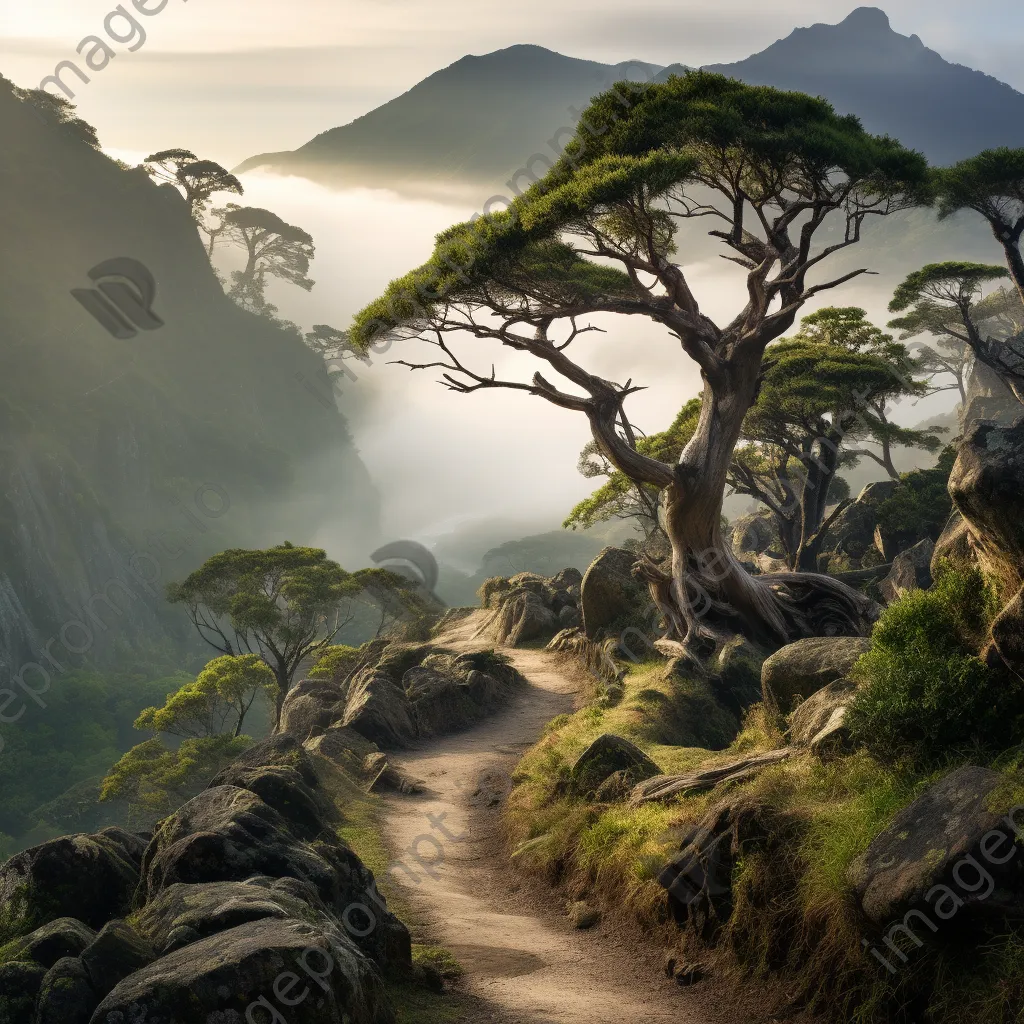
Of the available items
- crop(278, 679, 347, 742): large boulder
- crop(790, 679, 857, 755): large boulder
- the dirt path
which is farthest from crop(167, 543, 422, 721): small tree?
crop(790, 679, 857, 755): large boulder

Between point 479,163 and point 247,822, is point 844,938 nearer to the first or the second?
point 247,822

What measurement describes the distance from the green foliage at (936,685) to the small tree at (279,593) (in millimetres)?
27123

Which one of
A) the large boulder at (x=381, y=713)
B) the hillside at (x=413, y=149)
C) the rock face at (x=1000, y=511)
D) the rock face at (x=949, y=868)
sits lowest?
the large boulder at (x=381, y=713)

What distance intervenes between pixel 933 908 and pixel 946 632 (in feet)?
10.4

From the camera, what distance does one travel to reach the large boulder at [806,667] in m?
11.8

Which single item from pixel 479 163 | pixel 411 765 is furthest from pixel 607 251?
pixel 479 163

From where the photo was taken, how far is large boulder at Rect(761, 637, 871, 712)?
11828 millimetres

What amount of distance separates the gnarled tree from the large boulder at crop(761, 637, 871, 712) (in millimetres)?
6178

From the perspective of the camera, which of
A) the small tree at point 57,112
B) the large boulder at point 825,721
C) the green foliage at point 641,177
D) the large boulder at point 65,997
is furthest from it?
the small tree at point 57,112

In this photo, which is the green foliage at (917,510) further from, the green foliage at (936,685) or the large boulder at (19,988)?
the large boulder at (19,988)

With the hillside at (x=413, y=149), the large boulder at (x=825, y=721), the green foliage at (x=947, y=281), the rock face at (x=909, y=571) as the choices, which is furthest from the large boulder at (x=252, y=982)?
the hillside at (x=413, y=149)

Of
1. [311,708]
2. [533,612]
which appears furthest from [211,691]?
→ [533,612]

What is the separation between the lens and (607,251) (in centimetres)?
1653

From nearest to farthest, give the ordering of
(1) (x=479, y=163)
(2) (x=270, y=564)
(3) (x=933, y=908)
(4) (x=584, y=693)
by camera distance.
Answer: (3) (x=933, y=908), (4) (x=584, y=693), (2) (x=270, y=564), (1) (x=479, y=163)
